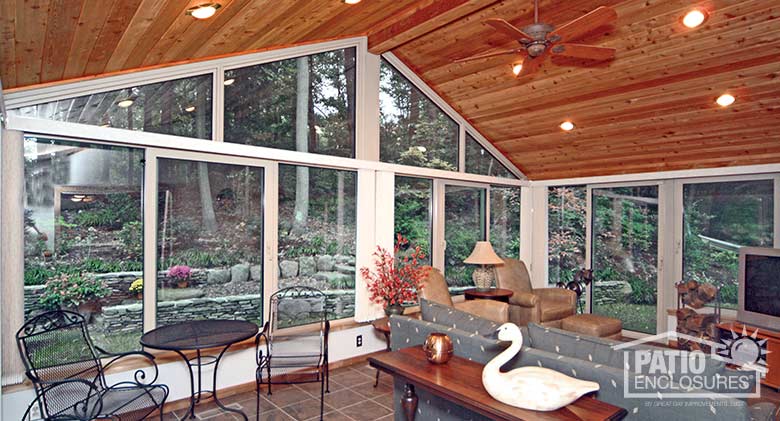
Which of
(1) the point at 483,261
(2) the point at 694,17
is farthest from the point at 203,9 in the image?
(1) the point at 483,261

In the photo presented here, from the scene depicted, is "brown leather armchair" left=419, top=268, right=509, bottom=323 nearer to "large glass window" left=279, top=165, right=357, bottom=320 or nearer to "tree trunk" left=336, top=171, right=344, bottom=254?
"large glass window" left=279, top=165, right=357, bottom=320

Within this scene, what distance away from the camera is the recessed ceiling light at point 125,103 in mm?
3446

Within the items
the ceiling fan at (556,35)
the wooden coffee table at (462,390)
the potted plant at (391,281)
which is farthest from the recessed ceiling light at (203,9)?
the potted plant at (391,281)

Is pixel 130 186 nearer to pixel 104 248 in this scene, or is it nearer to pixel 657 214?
pixel 104 248

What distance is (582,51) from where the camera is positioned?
3.11 meters

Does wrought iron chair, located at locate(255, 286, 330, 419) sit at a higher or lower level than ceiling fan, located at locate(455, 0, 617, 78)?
lower

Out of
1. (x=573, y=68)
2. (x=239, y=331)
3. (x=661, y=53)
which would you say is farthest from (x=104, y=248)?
(x=661, y=53)

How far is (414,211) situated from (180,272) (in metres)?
2.79

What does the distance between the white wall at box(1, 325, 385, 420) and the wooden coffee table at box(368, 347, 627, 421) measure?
1.77 metres

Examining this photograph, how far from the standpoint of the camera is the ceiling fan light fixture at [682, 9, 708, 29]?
3.19 meters

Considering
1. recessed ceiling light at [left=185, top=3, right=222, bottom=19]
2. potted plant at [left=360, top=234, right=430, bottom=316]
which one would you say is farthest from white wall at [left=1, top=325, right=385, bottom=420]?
recessed ceiling light at [left=185, top=3, right=222, bottom=19]

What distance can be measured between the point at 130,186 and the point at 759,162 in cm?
590

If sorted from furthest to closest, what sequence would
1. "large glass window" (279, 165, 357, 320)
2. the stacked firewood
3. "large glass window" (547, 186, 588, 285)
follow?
"large glass window" (547, 186, 588, 285), the stacked firewood, "large glass window" (279, 165, 357, 320)

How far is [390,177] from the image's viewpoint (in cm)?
499
